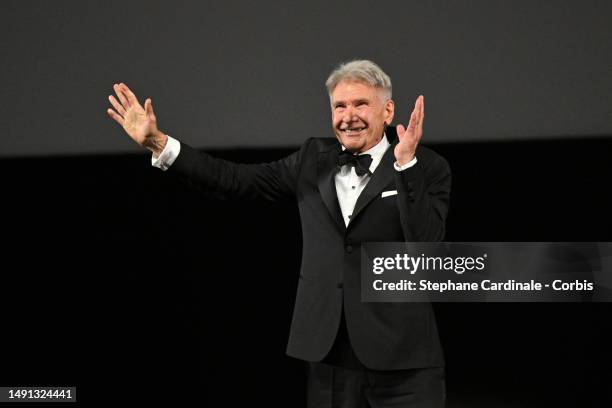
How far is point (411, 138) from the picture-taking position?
2092 mm

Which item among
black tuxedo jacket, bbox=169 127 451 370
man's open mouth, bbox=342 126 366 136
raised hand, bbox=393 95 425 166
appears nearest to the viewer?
raised hand, bbox=393 95 425 166

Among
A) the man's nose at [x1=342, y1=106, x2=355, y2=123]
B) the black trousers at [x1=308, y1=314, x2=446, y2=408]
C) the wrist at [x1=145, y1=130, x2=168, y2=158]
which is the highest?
the man's nose at [x1=342, y1=106, x2=355, y2=123]

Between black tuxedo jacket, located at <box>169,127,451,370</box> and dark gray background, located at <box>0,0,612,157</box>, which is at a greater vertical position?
dark gray background, located at <box>0,0,612,157</box>

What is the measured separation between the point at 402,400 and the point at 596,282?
96cm

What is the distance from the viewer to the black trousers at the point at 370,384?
2225 mm

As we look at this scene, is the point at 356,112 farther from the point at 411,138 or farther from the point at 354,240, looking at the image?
the point at 354,240

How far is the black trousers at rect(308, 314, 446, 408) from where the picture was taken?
7.30 feet

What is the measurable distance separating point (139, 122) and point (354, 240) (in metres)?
0.68

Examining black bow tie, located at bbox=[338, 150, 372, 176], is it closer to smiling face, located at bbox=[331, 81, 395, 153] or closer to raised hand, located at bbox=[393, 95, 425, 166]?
smiling face, located at bbox=[331, 81, 395, 153]

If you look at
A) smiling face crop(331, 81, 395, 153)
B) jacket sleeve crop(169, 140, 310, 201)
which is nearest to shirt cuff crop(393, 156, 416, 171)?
smiling face crop(331, 81, 395, 153)

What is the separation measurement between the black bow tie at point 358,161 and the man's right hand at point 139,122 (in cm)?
51

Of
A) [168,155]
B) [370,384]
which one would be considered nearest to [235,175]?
[168,155]

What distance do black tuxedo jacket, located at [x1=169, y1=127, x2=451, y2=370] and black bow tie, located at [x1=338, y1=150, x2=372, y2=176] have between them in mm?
39

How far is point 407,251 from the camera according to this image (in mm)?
2373
